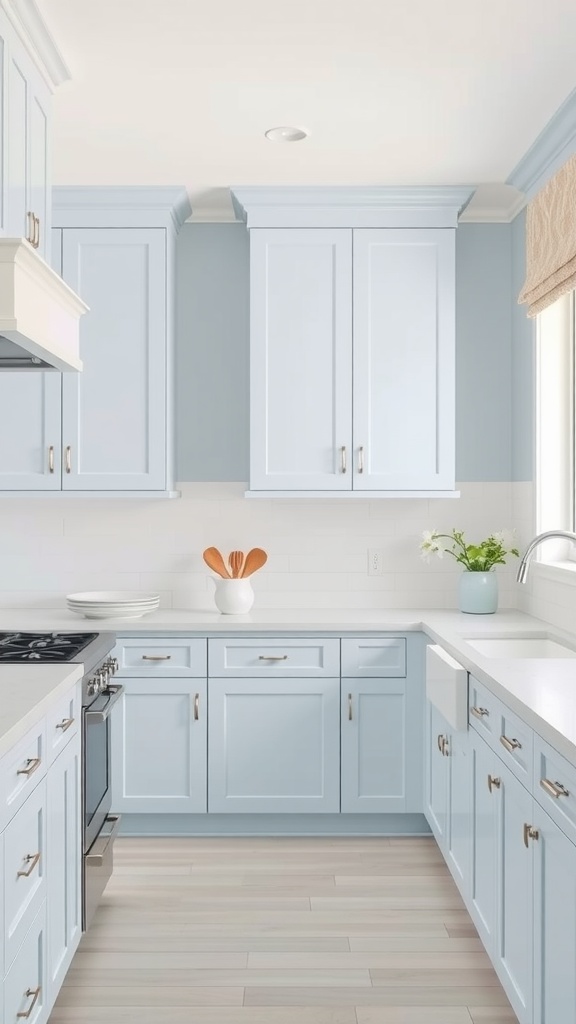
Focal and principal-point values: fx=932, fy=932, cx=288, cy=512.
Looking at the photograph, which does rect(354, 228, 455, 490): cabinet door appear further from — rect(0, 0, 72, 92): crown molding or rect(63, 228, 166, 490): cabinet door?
rect(0, 0, 72, 92): crown molding

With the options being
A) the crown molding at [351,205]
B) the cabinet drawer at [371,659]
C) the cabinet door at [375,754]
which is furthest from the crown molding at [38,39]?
the cabinet door at [375,754]

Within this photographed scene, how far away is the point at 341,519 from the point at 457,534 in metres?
0.54

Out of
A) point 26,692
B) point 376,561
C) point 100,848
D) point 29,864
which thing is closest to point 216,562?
point 376,561

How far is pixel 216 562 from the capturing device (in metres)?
4.06

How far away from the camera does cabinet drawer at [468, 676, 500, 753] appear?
2.53 m

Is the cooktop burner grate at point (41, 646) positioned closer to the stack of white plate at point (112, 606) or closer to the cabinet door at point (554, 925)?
the stack of white plate at point (112, 606)

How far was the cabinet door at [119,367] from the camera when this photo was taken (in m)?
3.92

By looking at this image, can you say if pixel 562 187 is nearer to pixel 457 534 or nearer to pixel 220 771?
pixel 457 534

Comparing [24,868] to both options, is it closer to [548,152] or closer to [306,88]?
[306,88]

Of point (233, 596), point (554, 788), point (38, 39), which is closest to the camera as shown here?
point (554, 788)

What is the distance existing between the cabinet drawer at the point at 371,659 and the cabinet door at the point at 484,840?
0.97m

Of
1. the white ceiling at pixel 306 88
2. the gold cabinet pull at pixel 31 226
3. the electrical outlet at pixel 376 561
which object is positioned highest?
the white ceiling at pixel 306 88

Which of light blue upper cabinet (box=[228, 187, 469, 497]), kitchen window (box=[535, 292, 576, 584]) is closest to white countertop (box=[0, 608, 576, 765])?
kitchen window (box=[535, 292, 576, 584])

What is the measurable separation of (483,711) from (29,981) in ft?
4.45
